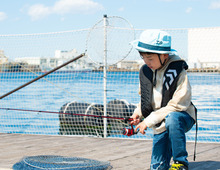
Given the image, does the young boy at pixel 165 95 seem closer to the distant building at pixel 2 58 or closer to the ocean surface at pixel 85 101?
the ocean surface at pixel 85 101

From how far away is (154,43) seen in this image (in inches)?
99.7

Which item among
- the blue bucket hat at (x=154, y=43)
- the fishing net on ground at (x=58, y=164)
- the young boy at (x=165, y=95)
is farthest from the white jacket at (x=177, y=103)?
the fishing net on ground at (x=58, y=164)

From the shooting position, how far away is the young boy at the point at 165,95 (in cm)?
250

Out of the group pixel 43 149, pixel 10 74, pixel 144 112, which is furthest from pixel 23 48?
pixel 144 112

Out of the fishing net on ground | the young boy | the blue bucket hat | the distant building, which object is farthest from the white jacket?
the distant building

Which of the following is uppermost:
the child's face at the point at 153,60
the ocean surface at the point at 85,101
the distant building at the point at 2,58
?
the distant building at the point at 2,58

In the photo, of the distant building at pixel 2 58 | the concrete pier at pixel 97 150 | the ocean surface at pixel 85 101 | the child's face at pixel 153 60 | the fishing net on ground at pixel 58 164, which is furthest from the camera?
the distant building at pixel 2 58

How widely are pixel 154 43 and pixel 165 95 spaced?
1.26 feet

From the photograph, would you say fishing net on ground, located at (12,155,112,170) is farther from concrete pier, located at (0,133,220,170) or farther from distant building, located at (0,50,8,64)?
distant building, located at (0,50,8,64)

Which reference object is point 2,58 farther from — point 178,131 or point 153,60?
point 178,131

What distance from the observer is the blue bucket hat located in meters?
2.52

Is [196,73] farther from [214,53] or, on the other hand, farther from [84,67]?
[84,67]

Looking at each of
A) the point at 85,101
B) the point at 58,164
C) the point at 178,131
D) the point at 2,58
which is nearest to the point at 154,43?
the point at 178,131

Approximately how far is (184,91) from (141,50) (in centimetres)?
41
